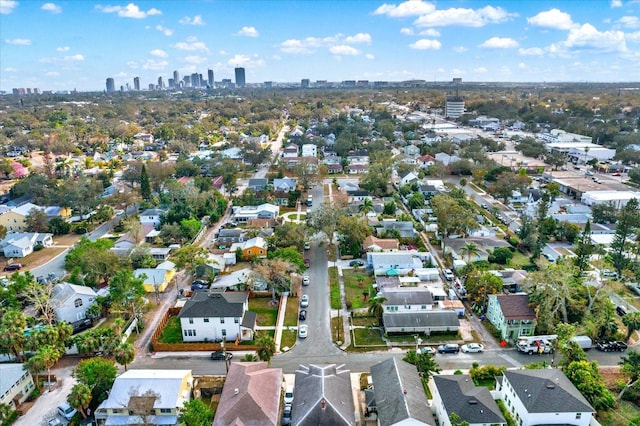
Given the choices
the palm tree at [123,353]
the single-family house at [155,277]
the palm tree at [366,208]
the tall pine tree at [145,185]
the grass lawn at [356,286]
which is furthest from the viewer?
the tall pine tree at [145,185]

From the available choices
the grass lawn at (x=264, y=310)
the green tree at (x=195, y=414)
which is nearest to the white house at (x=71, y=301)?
the grass lawn at (x=264, y=310)

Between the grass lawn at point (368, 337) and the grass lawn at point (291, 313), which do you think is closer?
the grass lawn at point (368, 337)

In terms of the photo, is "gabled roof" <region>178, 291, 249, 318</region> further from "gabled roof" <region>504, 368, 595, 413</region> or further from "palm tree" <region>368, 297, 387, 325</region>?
"gabled roof" <region>504, 368, 595, 413</region>

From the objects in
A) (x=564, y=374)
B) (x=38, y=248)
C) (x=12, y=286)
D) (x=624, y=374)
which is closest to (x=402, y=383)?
(x=564, y=374)

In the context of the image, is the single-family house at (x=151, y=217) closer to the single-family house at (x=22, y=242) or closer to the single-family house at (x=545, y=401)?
the single-family house at (x=22, y=242)

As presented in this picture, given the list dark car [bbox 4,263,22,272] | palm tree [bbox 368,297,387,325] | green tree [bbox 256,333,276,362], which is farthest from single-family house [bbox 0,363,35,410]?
palm tree [bbox 368,297,387,325]

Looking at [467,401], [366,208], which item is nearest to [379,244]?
[366,208]
